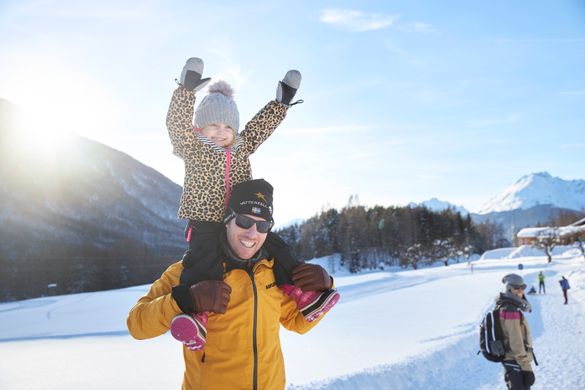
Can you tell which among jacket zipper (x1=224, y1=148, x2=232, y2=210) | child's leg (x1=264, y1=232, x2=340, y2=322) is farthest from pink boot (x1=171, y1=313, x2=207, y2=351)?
jacket zipper (x1=224, y1=148, x2=232, y2=210)

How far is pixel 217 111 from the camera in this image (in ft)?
7.85

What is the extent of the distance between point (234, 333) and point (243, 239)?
0.48 meters

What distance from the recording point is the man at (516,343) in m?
4.80

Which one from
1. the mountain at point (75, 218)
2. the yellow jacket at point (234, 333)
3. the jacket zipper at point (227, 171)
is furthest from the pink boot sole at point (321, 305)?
the mountain at point (75, 218)

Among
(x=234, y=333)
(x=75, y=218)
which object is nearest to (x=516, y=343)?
(x=234, y=333)

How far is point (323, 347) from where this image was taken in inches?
368

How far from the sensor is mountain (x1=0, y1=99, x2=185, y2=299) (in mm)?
38219

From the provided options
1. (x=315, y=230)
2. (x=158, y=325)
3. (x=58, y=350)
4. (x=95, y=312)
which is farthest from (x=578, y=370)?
(x=315, y=230)

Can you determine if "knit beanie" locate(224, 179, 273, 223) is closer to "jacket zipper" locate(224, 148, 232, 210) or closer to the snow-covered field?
→ "jacket zipper" locate(224, 148, 232, 210)

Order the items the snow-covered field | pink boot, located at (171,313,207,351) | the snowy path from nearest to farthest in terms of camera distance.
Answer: pink boot, located at (171,313,207,351) < the snowy path < the snow-covered field

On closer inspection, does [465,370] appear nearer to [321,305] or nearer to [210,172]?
[321,305]

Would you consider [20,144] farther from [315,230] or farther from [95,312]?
[315,230]

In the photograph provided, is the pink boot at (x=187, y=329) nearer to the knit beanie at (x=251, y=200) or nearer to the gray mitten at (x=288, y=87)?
the knit beanie at (x=251, y=200)

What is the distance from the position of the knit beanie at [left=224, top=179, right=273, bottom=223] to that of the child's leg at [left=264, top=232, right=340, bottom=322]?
0.66 feet
